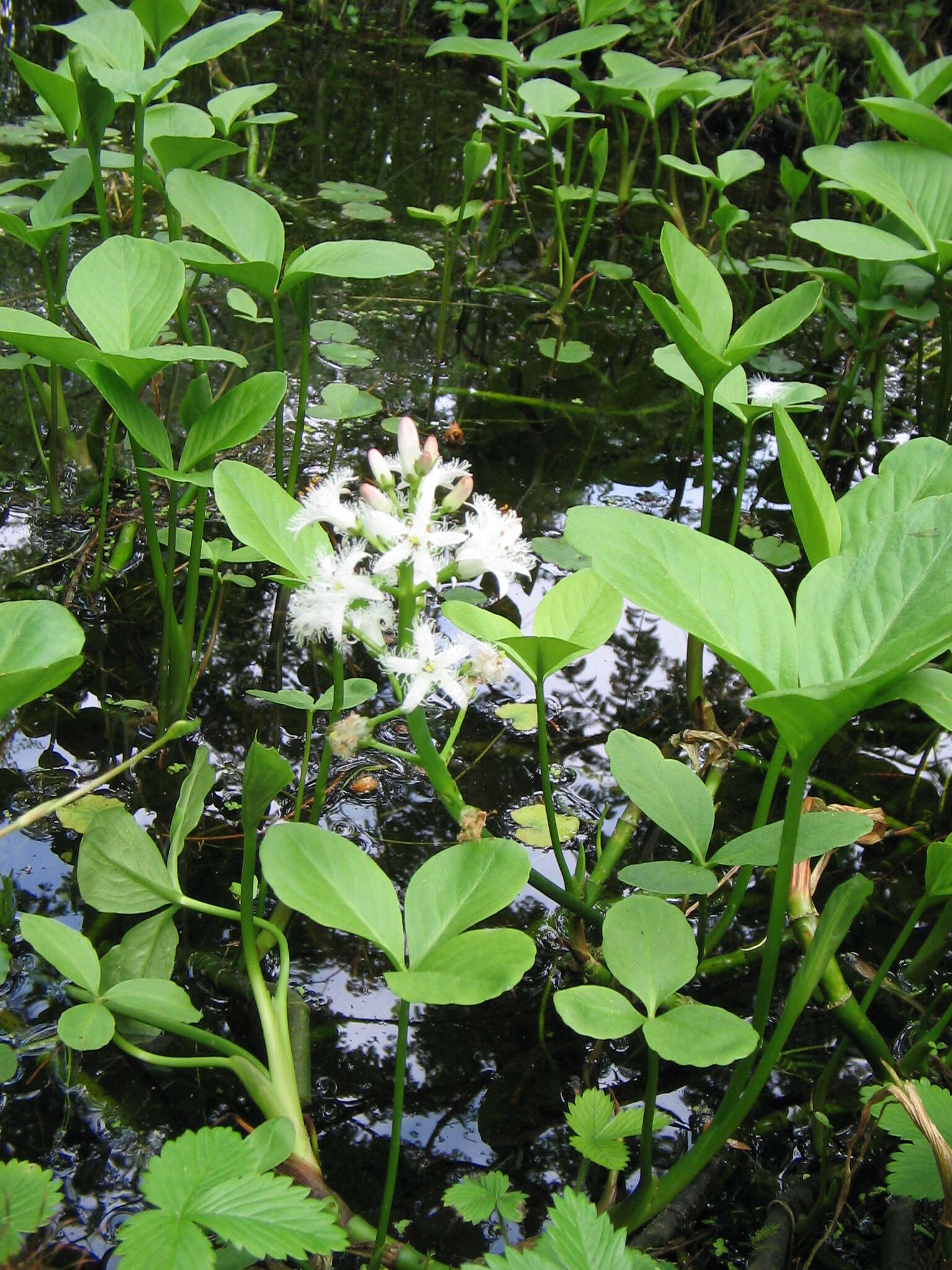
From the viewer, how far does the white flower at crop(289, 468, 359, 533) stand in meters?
0.80

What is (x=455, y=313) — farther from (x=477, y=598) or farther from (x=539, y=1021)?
(x=539, y=1021)

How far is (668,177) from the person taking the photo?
3.32 meters

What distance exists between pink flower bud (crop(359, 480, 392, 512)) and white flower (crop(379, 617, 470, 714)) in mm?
89

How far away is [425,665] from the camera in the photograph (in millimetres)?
793

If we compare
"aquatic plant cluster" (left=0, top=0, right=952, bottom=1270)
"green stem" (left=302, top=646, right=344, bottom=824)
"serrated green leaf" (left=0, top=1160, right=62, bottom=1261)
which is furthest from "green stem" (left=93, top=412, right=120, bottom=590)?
"serrated green leaf" (left=0, top=1160, right=62, bottom=1261)

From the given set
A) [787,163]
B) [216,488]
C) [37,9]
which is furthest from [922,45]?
[216,488]

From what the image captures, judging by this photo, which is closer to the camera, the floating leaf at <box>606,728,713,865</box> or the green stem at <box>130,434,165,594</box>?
the floating leaf at <box>606,728,713,865</box>

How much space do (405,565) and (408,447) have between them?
10 cm

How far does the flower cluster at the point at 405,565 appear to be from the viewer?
0.77m

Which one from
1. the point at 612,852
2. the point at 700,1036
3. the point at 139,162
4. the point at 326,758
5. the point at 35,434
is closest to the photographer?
the point at 700,1036

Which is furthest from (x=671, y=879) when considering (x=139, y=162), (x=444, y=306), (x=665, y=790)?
(x=444, y=306)

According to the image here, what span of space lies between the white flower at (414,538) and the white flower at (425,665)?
0.04m

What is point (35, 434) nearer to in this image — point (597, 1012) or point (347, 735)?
point (347, 735)

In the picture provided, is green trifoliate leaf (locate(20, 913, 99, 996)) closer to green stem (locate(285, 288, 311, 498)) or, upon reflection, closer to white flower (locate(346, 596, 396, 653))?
white flower (locate(346, 596, 396, 653))
